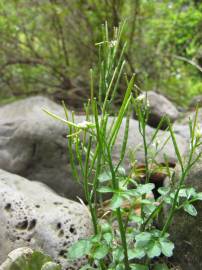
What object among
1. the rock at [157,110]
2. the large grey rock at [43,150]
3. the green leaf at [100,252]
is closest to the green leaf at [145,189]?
the green leaf at [100,252]

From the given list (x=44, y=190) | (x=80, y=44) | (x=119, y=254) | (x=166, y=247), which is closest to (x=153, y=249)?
(x=166, y=247)

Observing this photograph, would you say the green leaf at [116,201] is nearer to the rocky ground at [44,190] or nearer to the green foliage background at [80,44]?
the rocky ground at [44,190]

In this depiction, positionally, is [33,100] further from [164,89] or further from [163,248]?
[163,248]

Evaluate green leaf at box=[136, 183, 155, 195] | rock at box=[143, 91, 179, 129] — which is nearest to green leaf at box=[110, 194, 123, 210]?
green leaf at box=[136, 183, 155, 195]

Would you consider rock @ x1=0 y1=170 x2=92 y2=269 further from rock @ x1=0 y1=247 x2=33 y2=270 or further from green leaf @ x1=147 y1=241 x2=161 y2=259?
green leaf @ x1=147 y1=241 x2=161 y2=259

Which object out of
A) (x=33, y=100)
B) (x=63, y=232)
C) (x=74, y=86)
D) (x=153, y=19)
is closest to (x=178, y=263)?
(x=63, y=232)

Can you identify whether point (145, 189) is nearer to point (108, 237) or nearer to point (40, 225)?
point (108, 237)

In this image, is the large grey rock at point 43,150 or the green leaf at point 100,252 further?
the large grey rock at point 43,150
